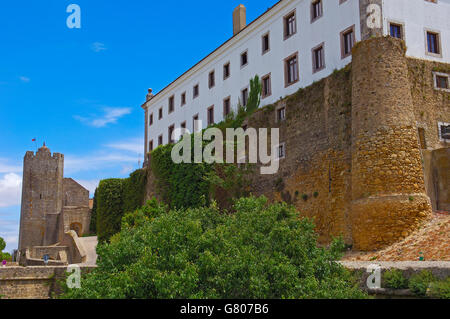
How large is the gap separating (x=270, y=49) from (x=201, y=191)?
893 cm

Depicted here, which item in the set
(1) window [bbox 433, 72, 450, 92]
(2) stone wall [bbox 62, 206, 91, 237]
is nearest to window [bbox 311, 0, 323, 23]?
(1) window [bbox 433, 72, 450, 92]

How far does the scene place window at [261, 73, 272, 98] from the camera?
1136 inches

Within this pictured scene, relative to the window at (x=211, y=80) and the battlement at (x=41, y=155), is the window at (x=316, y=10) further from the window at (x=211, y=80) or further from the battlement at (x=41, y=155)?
the battlement at (x=41, y=155)

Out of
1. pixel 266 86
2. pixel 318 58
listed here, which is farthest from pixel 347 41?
pixel 266 86

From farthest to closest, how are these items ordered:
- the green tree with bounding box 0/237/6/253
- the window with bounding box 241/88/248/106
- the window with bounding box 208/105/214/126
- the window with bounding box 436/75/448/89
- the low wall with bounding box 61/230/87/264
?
the green tree with bounding box 0/237/6/253 < the low wall with bounding box 61/230/87/264 < the window with bounding box 208/105/214/126 < the window with bounding box 241/88/248/106 < the window with bounding box 436/75/448/89

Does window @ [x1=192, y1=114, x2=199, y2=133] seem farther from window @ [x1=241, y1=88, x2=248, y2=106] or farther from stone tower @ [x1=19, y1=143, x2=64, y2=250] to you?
stone tower @ [x1=19, y1=143, x2=64, y2=250]

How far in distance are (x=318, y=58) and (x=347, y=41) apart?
6.70 ft

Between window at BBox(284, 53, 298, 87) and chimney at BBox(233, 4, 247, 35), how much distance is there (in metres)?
7.76

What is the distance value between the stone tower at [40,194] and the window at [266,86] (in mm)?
40935

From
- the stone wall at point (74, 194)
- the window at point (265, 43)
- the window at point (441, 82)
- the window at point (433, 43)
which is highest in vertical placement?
the window at point (265, 43)

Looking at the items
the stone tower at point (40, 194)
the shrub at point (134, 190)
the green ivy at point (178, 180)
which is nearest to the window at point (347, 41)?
the green ivy at point (178, 180)

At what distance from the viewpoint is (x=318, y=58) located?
25312 mm

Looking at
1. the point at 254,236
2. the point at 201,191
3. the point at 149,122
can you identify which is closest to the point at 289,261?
the point at 254,236

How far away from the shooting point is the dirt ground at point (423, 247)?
15.7 meters
